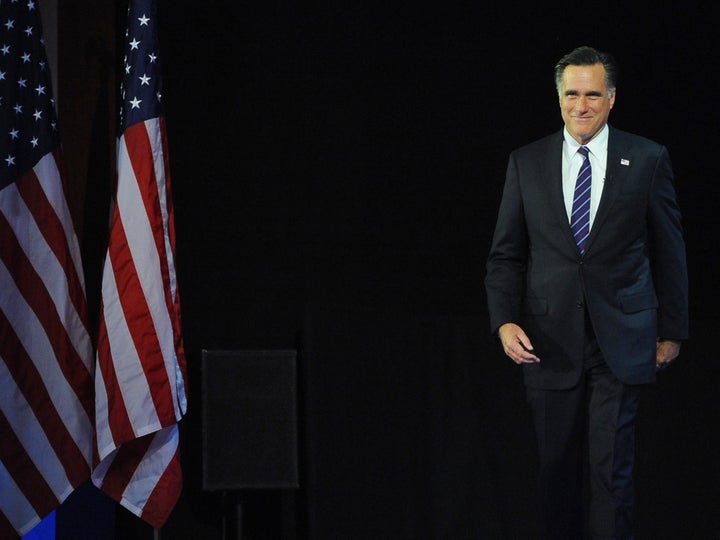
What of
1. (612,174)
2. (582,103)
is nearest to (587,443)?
(612,174)

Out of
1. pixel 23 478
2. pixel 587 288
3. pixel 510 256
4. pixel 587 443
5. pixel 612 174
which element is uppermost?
pixel 612 174

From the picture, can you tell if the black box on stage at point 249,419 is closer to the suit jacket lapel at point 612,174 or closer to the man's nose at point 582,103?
the suit jacket lapel at point 612,174

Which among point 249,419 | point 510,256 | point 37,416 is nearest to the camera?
point 510,256

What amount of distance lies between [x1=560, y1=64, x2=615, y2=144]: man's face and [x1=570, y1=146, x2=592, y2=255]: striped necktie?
85mm

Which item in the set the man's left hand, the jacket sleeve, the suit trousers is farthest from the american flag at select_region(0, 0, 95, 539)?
the man's left hand

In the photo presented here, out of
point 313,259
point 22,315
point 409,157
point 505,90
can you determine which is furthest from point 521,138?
point 22,315

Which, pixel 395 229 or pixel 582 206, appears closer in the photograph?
pixel 582 206

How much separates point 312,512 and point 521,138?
6.41 ft

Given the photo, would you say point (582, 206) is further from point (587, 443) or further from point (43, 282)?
point (43, 282)

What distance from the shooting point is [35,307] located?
4.04 metres

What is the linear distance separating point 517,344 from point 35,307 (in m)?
1.77

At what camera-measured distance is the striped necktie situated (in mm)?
3760

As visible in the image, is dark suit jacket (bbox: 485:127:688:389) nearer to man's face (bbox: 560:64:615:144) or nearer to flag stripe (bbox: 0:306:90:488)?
man's face (bbox: 560:64:615:144)

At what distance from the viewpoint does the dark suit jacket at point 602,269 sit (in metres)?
3.68
